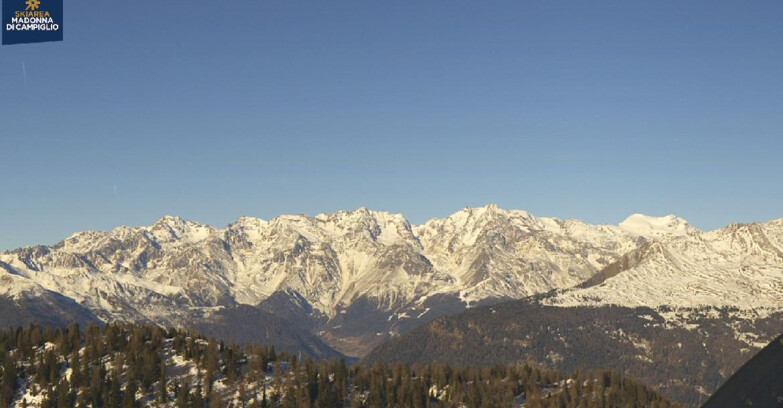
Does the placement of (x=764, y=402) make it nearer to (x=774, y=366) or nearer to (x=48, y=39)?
(x=774, y=366)

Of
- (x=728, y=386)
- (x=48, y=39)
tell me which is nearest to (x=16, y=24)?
(x=48, y=39)

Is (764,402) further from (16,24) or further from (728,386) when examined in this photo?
(16,24)

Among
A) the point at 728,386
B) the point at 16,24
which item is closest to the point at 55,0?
the point at 16,24

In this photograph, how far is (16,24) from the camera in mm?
155250

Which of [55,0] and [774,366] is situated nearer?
[774,366]

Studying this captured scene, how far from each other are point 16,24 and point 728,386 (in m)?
154

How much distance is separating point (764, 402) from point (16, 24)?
512 feet

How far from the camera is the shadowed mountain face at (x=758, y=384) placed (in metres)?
25.4

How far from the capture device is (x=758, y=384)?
26.1 m

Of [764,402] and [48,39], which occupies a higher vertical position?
[48,39]

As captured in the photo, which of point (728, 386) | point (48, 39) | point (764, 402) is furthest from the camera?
point (48, 39)

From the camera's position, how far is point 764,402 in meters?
25.4

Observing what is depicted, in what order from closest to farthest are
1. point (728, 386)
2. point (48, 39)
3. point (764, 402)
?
point (764, 402) → point (728, 386) → point (48, 39)

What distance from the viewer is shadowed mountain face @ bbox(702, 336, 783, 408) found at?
83.4 feet
